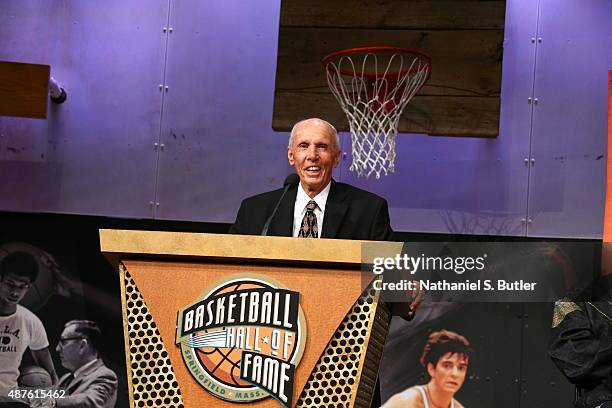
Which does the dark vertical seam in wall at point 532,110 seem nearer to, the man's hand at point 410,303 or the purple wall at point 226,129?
the purple wall at point 226,129

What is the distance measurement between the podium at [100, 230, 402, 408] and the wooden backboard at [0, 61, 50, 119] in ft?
10.5

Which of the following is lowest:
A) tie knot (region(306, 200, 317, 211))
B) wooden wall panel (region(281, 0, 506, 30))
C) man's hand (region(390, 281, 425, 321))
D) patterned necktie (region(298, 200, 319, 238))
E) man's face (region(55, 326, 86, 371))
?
man's face (region(55, 326, 86, 371))

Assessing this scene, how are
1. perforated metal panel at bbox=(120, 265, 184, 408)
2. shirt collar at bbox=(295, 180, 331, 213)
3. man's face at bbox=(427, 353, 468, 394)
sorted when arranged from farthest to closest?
shirt collar at bbox=(295, 180, 331, 213), man's face at bbox=(427, 353, 468, 394), perforated metal panel at bbox=(120, 265, 184, 408)

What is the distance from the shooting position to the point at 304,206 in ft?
10.5

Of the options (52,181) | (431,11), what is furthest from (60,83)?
(431,11)

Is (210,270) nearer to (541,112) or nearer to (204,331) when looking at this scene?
(204,331)

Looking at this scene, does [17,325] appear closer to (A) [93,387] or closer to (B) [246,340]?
(A) [93,387]

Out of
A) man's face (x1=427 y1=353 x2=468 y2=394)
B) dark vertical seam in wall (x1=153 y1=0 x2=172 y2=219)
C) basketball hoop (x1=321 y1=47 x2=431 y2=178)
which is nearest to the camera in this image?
man's face (x1=427 y1=353 x2=468 y2=394)

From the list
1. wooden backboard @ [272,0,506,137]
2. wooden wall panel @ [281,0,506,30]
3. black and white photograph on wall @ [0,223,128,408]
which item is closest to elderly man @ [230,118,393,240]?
wooden backboard @ [272,0,506,137]

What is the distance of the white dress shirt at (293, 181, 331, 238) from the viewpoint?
3.09 meters

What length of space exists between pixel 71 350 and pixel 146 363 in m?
3.04

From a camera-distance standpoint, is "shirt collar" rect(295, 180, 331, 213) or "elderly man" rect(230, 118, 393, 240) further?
"shirt collar" rect(295, 180, 331, 213)

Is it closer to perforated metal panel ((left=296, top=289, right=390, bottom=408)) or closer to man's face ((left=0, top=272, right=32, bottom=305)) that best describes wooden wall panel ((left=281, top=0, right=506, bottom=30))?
man's face ((left=0, top=272, right=32, bottom=305))

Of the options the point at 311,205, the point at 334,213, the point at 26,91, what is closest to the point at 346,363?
the point at 334,213
